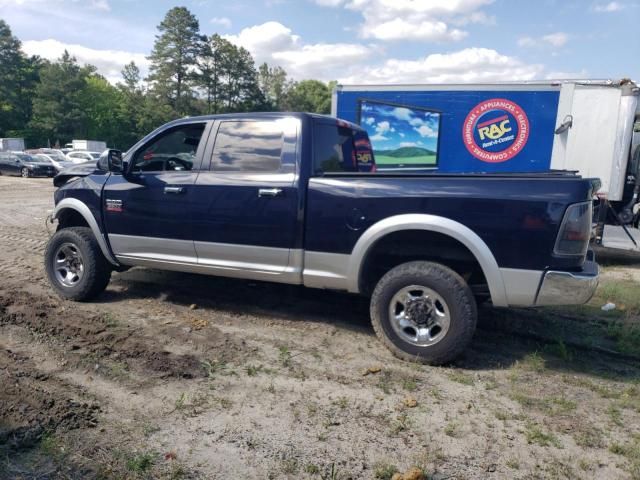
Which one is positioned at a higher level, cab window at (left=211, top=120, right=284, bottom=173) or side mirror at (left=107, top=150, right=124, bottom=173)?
cab window at (left=211, top=120, right=284, bottom=173)

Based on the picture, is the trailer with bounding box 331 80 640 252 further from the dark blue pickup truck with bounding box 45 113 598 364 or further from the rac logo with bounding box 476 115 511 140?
the dark blue pickup truck with bounding box 45 113 598 364

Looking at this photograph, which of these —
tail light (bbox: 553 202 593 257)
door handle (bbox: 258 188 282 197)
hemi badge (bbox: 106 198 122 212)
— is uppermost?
door handle (bbox: 258 188 282 197)

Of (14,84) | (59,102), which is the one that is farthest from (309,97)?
(14,84)

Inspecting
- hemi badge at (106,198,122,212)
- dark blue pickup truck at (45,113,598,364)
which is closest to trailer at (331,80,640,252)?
dark blue pickup truck at (45,113,598,364)

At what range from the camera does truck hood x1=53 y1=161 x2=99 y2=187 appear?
5720 mm

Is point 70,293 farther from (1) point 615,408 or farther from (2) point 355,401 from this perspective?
(1) point 615,408

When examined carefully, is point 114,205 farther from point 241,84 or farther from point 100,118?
point 241,84

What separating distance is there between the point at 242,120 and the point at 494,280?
2710 mm

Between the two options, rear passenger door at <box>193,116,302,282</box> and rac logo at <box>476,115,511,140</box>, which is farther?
rac logo at <box>476,115,511,140</box>

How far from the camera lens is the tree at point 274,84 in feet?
291

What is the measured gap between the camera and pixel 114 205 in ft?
17.5

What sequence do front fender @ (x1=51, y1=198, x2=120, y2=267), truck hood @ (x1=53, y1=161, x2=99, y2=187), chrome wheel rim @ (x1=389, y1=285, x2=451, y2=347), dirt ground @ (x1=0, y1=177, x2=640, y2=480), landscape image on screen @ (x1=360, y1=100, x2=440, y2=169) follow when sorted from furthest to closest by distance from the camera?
landscape image on screen @ (x1=360, y1=100, x2=440, y2=169) < truck hood @ (x1=53, y1=161, x2=99, y2=187) < front fender @ (x1=51, y1=198, x2=120, y2=267) < chrome wheel rim @ (x1=389, y1=285, x2=451, y2=347) < dirt ground @ (x1=0, y1=177, x2=640, y2=480)

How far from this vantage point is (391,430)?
315 cm

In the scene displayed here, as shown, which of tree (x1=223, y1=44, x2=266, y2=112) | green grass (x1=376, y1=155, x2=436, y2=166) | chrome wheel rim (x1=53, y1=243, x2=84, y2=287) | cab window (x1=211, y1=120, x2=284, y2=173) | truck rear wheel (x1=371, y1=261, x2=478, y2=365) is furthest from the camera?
tree (x1=223, y1=44, x2=266, y2=112)
